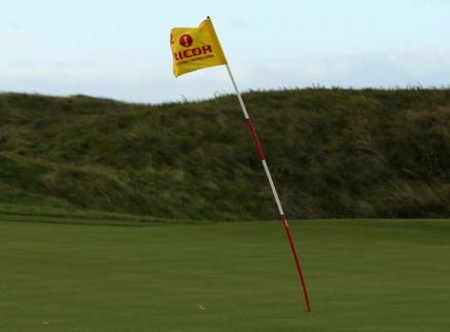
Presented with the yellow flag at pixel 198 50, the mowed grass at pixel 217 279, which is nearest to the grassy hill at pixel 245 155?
the mowed grass at pixel 217 279

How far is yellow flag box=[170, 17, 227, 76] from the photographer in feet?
33.8

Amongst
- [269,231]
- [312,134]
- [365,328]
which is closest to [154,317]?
[365,328]

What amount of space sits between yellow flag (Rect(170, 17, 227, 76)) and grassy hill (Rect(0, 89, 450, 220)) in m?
22.1

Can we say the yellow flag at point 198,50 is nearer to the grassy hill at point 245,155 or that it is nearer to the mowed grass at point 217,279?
the mowed grass at point 217,279

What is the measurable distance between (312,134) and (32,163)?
1503cm

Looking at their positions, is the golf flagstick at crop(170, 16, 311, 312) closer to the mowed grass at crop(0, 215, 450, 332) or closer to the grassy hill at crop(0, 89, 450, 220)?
the mowed grass at crop(0, 215, 450, 332)

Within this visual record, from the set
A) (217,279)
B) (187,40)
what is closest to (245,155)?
(217,279)

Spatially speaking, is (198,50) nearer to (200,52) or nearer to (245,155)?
(200,52)

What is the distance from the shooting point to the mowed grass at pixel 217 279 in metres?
8.66

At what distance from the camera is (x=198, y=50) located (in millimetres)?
10367

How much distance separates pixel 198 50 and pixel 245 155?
33096 millimetres

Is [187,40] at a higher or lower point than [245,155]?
lower

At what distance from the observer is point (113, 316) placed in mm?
8875

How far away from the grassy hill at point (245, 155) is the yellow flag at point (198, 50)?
2214 centimetres
